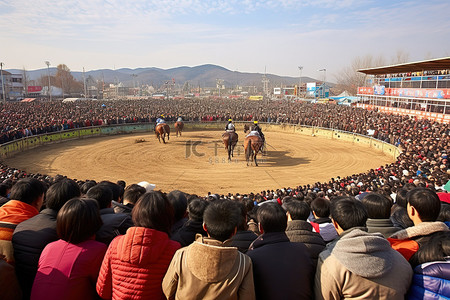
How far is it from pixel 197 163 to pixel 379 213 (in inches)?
664

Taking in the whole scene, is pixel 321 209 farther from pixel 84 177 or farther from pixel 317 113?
pixel 317 113

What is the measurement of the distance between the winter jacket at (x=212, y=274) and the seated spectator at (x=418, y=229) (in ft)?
5.48

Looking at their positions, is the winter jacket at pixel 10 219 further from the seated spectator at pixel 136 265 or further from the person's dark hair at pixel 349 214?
the person's dark hair at pixel 349 214

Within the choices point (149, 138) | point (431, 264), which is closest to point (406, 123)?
point (149, 138)

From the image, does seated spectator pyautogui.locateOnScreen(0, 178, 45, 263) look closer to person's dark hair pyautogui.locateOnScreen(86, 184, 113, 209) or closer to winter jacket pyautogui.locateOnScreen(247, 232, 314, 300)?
person's dark hair pyautogui.locateOnScreen(86, 184, 113, 209)

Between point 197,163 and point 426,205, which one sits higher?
point 426,205

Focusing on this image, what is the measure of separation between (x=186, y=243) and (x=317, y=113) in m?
38.5

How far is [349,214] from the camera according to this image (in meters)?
3.38

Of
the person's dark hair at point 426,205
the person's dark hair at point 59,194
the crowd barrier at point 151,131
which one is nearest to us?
the person's dark hair at point 426,205

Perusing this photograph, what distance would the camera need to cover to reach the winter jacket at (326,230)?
4383mm

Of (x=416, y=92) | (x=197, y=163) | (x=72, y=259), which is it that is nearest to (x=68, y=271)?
(x=72, y=259)

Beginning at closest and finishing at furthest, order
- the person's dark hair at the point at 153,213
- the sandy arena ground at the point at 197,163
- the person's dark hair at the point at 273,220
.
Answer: the person's dark hair at the point at 153,213
the person's dark hair at the point at 273,220
the sandy arena ground at the point at 197,163

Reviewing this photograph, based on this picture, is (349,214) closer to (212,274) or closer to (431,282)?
(431,282)

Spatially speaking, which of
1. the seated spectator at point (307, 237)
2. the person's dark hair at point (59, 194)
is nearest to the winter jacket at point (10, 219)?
the person's dark hair at point (59, 194)
